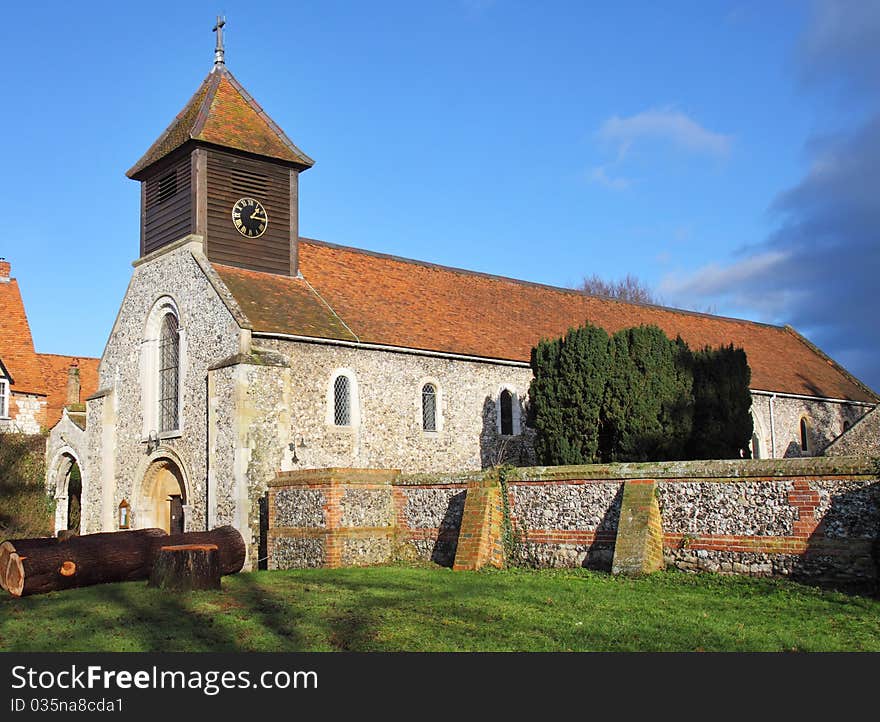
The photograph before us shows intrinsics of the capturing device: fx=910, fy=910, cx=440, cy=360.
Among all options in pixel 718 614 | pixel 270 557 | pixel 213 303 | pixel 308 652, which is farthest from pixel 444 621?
pixel 213 303

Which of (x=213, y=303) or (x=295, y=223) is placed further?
(x=295, y=223)

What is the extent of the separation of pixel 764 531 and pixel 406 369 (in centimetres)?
1306

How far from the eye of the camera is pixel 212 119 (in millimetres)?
25156

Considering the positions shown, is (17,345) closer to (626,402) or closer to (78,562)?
(78,562)

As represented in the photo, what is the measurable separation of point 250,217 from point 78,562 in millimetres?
12643

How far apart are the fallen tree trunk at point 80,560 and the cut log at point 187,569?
273 mm

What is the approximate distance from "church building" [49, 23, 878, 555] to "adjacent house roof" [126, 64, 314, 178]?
0.06 metres

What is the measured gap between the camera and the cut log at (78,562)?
14.2 m

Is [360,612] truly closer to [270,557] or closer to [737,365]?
[270,557]

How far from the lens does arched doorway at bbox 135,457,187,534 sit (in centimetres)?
2438

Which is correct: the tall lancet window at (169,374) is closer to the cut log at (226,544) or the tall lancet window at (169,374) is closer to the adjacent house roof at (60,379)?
the cut log at (226,544)

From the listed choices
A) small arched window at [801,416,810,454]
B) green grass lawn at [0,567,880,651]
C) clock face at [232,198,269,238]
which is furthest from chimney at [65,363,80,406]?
small arched window at [801,416,810,454]

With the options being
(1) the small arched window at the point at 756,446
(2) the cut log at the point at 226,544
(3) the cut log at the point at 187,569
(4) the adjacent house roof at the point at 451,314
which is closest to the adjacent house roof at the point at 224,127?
(4) the adjacent house roof at the point at 451,314

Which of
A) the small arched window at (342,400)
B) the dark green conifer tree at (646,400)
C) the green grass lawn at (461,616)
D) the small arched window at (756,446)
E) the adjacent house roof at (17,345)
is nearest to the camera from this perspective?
the green grass lawn at (461,616)
